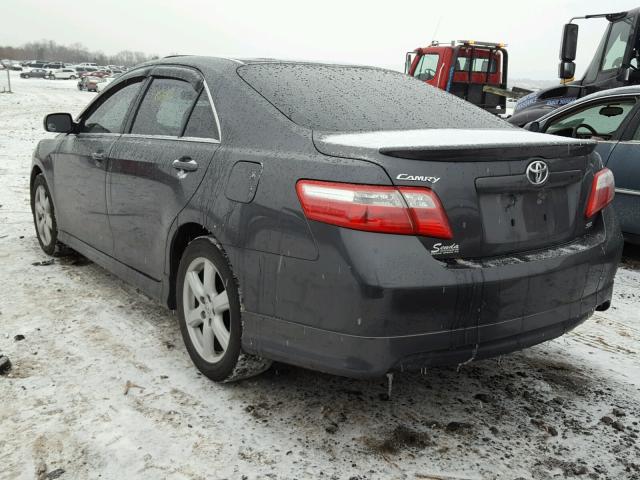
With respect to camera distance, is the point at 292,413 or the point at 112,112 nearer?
the point at 292,413

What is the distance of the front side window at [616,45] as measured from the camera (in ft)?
29.9

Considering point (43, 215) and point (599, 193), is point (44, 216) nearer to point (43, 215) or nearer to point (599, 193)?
point (43, 215)

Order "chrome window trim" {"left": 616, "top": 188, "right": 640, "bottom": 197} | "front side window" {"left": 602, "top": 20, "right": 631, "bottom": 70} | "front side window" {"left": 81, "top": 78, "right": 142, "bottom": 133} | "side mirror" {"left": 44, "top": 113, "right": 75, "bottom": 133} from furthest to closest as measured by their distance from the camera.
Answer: "front side window" {"left": 602, "top": 20, "right": 631, "bottom": 70} → "chrome window trim" {"left": 616, "top": 188, "right": 640, "bottom": 197} → "side mirror" {"left": 44, "top": 113, "right": 75, "bottom": 133} → "front side window" {"left": 81, "top": 78, "right": 142, "bottom": 133}

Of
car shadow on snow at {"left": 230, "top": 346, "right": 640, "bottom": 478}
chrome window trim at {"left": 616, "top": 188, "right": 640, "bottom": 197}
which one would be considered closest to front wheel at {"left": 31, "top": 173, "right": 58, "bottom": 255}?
car shadow on snow at {"left": 230, "top": 346, "right": 640, "bottom": 478}

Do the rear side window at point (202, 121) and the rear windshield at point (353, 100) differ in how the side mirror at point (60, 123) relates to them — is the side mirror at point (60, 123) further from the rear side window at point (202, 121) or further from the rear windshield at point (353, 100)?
the rear windshield at point (353, 100)

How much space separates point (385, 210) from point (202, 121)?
1325 mm

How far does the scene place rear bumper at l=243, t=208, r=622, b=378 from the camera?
2279 millimetres

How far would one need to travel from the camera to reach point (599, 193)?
9.58ft

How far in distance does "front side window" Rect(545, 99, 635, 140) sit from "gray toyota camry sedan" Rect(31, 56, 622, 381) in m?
2.96

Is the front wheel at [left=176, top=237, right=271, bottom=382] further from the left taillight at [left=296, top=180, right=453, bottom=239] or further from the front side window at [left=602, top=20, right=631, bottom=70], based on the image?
the front side window at [left=602, top=20, right=631, bottom=70]

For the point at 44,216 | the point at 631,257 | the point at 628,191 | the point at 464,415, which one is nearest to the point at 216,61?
the point at 464,415

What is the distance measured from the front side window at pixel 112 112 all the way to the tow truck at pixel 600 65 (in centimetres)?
633

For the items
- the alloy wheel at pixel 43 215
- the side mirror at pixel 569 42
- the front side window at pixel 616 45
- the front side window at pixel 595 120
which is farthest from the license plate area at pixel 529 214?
the side mirror at pixel 569 42

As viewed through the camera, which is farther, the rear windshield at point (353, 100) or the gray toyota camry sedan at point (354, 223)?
the rear windshield at point (353, 100)
